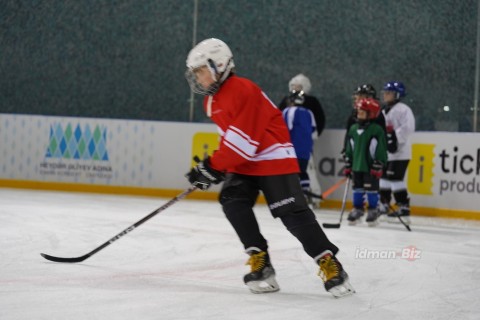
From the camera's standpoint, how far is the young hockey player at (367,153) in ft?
23.4

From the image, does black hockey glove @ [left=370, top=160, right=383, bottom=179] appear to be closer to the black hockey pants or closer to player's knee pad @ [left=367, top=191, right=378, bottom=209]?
player's knee pad @ [left=367, top=191, right=378, bottom=209]

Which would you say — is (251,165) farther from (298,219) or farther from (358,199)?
(358,199)

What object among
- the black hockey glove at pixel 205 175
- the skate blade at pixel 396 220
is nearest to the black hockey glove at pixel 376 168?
the skate blade at pixel 396 220

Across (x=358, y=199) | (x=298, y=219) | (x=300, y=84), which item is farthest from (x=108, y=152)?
(x=298, y=219)

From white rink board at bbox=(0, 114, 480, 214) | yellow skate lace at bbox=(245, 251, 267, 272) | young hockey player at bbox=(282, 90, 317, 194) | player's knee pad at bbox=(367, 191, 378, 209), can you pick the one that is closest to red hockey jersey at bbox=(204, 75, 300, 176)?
yellow skate lace at bbox=(245, 251, 267, 272)

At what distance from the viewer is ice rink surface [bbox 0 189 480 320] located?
11.5ft

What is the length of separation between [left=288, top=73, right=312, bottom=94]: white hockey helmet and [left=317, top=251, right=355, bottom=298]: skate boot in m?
5.40

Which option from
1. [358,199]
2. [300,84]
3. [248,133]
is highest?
[300,84]

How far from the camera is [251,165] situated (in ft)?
12.8

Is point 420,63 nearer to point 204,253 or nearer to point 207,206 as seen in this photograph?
point 207,206

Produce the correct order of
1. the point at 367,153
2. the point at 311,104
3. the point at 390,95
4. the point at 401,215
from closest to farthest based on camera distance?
the point at 367,153 < the point at 401,215 < the point at 390,95 < the point at 311,104

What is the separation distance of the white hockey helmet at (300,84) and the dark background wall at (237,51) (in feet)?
1.92

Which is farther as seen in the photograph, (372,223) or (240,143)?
(372,223)

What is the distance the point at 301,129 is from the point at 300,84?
687mm
